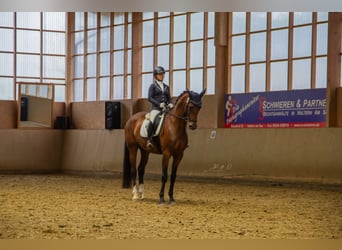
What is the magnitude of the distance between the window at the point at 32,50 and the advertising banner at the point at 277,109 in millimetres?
5358

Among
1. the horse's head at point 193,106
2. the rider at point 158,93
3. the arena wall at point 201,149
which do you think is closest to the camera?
the horse's head at point 193,106

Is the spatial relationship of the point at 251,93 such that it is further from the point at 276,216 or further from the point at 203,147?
the point at 276,216

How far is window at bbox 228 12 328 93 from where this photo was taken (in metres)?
12.3

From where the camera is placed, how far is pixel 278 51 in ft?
42.5

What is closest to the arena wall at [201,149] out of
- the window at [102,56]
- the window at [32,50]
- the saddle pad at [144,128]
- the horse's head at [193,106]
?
the window at [102,56]

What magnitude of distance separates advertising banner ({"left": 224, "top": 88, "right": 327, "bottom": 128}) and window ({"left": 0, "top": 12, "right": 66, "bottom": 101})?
5.36 m

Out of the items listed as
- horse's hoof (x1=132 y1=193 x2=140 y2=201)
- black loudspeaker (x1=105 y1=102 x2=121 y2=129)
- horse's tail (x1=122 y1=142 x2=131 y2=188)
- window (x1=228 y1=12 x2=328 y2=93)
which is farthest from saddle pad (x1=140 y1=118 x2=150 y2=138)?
black loudspeaker (x1=105 y1=102 x2=121 y2=129)

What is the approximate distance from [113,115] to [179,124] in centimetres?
698

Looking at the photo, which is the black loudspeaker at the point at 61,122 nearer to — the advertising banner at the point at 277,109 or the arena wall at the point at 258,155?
the arena wall at the point at 258,155

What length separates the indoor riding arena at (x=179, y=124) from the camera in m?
8.20

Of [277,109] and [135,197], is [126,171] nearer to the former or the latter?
[135,197]

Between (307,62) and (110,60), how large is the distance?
5891 millimetres

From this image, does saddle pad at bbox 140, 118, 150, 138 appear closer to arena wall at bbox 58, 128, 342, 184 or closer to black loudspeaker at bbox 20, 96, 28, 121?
arena wall at bbox 58, 128, 342, 184

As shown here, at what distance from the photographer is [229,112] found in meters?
13.9
